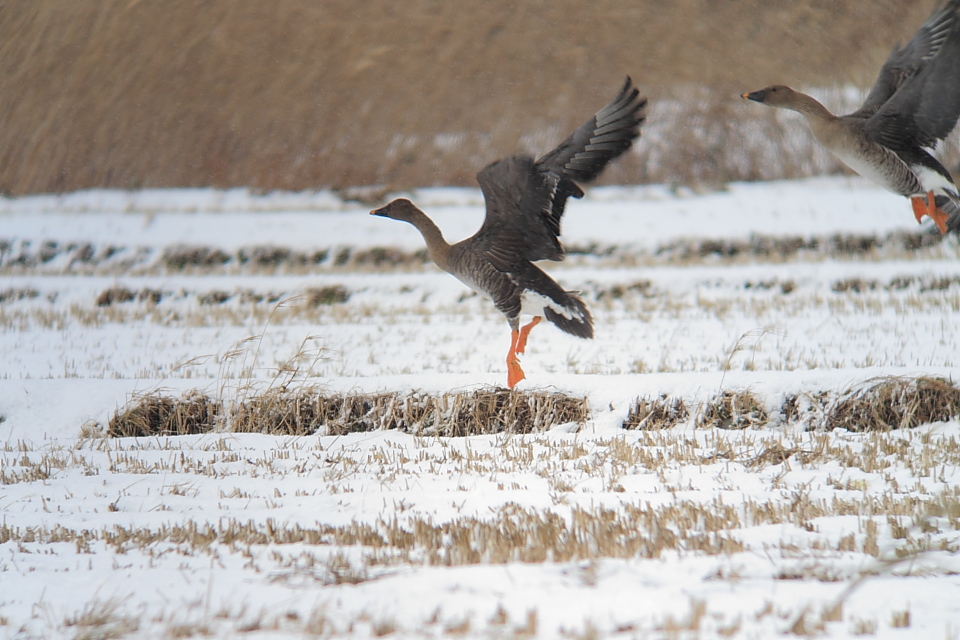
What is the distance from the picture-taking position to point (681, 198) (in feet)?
68.6

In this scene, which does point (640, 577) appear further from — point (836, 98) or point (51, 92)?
point (51, 92)

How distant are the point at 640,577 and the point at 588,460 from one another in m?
2.03

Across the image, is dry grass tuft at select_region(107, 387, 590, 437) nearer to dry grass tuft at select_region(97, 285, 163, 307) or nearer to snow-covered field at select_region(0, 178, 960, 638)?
snow-covered field at select_region(0, 178, 960, 638)

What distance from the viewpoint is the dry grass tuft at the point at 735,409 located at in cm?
594

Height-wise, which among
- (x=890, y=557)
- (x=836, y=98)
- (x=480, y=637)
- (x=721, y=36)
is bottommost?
(x=480, y=637)

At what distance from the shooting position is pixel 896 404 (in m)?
5.87

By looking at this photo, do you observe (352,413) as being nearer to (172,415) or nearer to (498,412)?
(498,412)

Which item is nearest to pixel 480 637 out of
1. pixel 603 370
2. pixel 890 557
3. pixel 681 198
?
pixel 890 557

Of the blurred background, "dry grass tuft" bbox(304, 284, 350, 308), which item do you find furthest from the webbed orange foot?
the blurred background

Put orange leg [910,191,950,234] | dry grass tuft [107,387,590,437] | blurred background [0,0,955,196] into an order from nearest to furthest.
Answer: orange leg [910,191,950,234] < dry grass tuft [107,387,590,437] < blurred background [0,0,955,196]

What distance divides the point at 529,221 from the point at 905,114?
270cm

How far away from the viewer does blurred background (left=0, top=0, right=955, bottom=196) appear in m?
26.9

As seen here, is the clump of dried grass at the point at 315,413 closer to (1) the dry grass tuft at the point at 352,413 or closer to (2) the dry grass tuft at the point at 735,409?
(1) the dry grass tuft at the point at 352,413

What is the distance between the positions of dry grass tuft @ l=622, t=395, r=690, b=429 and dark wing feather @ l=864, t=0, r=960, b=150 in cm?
230
